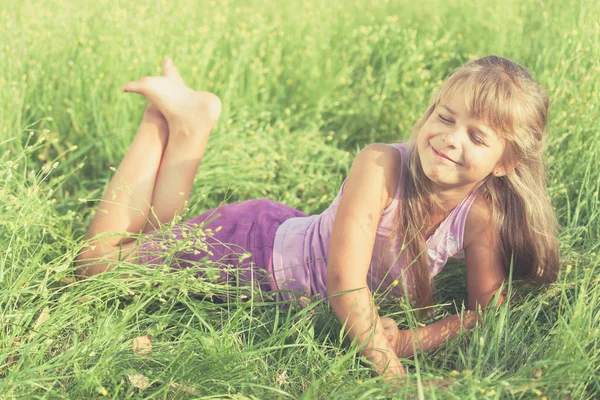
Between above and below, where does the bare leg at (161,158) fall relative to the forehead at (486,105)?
below

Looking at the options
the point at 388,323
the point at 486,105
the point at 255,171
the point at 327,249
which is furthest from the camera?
the point at 255,171

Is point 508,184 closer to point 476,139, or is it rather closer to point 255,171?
point 476,139

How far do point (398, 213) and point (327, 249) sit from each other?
0.30 m

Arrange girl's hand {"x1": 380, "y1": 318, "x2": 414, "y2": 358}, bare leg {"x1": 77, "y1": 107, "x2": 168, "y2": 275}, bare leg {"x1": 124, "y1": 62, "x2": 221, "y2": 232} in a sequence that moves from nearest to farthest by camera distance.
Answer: girl's hand {"x1": 380, "y1": 318, "x2": 414, "y2": 358}
bare leg {"x1": 77, "y1": 107, "x2": 168, "y2": 275}
bare leg {"x1": 124, "y1": 62, "x2": 221, "y2": 232}

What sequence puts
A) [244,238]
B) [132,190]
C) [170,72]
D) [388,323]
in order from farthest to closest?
1. [170,72]
2. [132,190]
3. [244,238]
4. [388,323]

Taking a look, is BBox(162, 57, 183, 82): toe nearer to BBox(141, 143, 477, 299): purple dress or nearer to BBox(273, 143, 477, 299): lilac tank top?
BBox(141, 143, 477, 299): purple dress

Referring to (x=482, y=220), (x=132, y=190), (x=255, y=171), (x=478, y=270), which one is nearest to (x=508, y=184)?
(x=482, y=220)

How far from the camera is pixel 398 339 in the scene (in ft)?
7.43

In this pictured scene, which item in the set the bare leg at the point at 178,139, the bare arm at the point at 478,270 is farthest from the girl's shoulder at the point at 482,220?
the bare leg at the point at 178,139

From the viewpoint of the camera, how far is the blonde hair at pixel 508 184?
2.14m

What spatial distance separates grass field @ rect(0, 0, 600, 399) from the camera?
1920 mm

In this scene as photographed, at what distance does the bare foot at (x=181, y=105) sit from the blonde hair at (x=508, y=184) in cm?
87

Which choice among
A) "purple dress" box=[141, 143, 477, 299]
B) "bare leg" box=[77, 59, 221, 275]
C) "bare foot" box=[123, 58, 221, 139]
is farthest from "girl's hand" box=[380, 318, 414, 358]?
"bare foot" box=[123, 58, 221, 139]

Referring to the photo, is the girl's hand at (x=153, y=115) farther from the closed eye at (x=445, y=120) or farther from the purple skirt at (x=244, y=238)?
the closed eye at (x=445, y=120)
